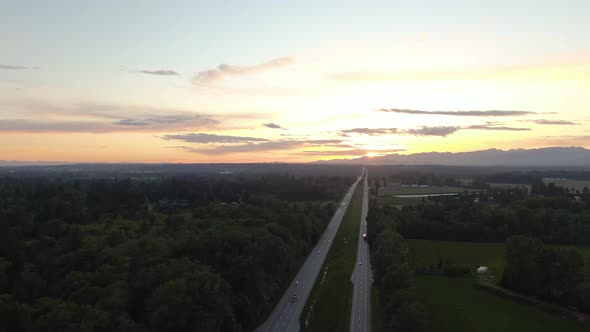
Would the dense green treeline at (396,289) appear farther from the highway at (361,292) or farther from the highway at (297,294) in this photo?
the highway at (297,294)

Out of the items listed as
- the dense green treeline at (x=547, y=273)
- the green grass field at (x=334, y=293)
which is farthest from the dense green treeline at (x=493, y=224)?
the dense green treeline at (x=547, y=273)

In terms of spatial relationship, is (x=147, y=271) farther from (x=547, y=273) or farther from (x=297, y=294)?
(x=547, y=273)

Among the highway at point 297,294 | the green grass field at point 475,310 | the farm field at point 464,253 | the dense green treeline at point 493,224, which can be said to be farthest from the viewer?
the dense green treeline at point 493,224

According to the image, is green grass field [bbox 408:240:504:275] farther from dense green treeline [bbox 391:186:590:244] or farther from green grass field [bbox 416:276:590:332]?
green grass field [bbox 416:276:590:332]

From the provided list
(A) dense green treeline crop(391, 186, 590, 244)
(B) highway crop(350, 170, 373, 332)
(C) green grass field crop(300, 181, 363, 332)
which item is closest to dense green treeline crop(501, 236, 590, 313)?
(B) highway crop(350, 170, 373, 332)

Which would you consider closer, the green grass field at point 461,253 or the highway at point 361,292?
the highway at point 361,292

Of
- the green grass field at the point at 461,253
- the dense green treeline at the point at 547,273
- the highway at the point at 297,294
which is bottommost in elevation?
the highway at the point at 297,294

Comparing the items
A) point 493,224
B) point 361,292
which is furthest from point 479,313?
point 493,224

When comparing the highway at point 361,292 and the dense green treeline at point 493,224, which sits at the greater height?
the dense green treeline at point 493,224
